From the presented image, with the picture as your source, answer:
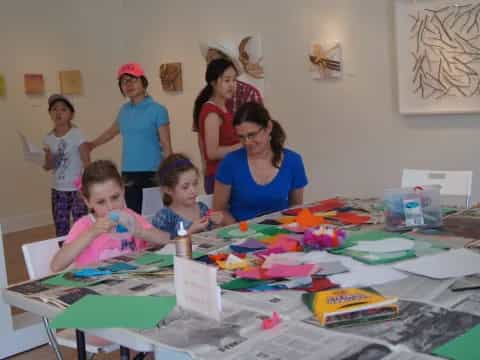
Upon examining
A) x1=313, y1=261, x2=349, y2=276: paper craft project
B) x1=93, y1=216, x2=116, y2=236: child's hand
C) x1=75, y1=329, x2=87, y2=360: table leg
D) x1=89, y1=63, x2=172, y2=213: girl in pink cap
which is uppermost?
x1=89, y1=63, x2=172, y2=213: girl in pink cap

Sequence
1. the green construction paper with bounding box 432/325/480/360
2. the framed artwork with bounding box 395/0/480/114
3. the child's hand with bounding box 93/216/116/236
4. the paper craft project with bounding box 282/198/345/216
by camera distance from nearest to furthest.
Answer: the green construction paper with bounding box 432/325/480/360, the child's hand with bounding box 93/216/116/236, the paper craft project with bounding box 282/198/345/216, the framed artwork with bounding box 395/0/480/114

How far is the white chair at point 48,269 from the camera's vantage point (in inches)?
78.2

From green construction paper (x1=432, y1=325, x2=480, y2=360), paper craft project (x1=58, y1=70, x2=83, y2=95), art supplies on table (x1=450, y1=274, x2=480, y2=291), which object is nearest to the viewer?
green construction paper (x1=432, y1=325, x2=480, y2=360)

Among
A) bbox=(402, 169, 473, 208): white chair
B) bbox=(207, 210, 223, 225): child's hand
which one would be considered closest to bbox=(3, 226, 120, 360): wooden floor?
bbox=(207, 210, 223, 225): child's hand

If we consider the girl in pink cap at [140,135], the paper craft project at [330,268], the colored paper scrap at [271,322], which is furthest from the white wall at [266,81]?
the colored paper scrap at [271,322]

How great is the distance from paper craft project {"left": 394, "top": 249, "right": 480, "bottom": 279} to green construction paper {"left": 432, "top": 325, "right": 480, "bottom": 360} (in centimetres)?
40

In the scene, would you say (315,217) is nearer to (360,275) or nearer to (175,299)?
(360,275)

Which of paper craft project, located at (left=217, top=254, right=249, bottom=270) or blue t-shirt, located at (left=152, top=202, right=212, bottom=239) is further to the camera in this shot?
blue t-shirt, located at (left=152, top=202, right=212, bottom=239)

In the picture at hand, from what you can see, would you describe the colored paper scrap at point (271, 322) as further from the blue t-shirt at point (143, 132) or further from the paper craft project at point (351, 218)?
the blue t-shirt at point (143, 132)

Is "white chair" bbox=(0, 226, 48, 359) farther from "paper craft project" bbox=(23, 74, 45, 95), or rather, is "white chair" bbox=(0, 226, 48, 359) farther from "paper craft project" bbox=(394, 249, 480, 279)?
"paper craft project" bbox=(23, 74, 45, 95)

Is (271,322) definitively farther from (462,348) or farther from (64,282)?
(64,282)

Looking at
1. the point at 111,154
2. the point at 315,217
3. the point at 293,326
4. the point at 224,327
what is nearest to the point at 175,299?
the point at 224,327

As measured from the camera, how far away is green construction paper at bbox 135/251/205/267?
191cm

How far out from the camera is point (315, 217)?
2371 millimetres
